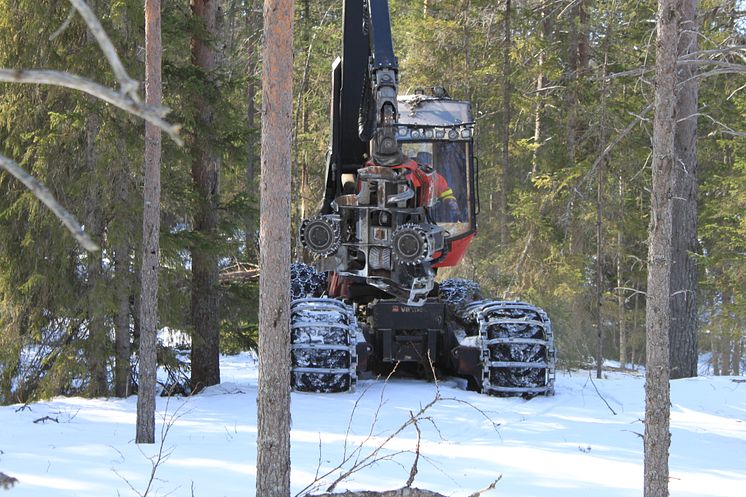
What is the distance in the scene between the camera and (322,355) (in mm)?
10094

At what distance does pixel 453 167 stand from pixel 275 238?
6.23 m

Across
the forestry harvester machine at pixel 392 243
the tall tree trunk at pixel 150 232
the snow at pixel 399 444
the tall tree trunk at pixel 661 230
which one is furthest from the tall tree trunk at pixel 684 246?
the tall tree trunk at pixel 150 232

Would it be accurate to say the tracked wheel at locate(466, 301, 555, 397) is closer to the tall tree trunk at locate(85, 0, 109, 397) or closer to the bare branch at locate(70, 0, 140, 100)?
the tall tree trunk at locate(85, 0, 109, 397)

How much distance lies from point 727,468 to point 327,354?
4.57 meters

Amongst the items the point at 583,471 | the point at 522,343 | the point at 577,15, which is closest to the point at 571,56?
the point at 577,15

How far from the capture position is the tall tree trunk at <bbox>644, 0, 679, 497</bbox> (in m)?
6.15

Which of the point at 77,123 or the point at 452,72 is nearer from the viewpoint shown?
the point at 77,123

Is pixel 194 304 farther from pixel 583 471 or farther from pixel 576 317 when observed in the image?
pixel 576 317

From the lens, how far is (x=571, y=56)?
20047mm

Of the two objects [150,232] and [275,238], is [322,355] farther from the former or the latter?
[275,238]

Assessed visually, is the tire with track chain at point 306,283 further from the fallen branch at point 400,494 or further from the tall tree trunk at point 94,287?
the fallen branch at point 400,494

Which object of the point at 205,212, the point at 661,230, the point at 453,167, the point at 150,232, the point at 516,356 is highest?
the point at 453,167

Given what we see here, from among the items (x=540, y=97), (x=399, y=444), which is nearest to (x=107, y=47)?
(x=399, y=444)

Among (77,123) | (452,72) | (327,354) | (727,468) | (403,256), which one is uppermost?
(452,72)
